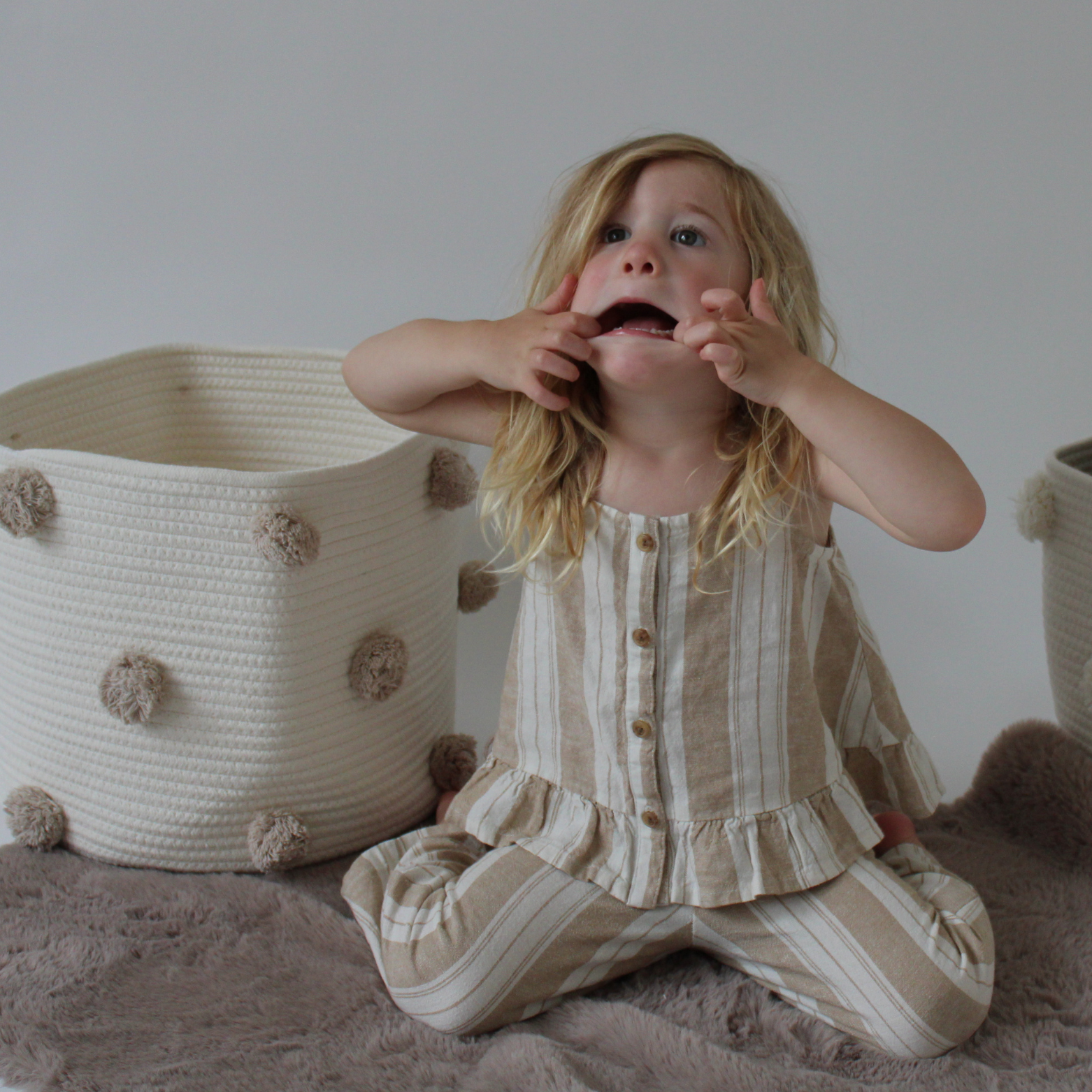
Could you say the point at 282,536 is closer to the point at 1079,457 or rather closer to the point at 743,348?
the point at 743,348

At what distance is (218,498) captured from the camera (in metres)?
1.16

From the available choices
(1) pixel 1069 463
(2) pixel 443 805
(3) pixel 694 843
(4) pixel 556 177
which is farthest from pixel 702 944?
(4) pixel 556 177

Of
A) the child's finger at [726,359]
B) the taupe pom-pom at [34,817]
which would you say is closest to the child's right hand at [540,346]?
the child's finger at [726,359]

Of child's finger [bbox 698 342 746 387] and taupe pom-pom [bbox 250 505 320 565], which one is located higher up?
child's finger [bbox 698 342 746 387]

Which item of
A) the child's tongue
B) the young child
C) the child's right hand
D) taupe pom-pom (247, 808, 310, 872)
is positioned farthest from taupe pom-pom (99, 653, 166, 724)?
the child's tongue

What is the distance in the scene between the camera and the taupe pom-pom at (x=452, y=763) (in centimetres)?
137

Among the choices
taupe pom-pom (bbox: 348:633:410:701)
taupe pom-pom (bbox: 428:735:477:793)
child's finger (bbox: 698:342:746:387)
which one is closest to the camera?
child's finger (bbox: 698:342:746:387)

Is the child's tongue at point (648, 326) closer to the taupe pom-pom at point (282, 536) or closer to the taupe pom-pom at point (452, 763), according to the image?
the taupe pom-pom at point (282, 536)

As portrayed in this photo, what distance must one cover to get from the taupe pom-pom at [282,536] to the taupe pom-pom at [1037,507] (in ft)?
2.30

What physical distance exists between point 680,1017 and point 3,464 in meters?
0.76

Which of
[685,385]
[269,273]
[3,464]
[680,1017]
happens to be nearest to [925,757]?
[680,1017]

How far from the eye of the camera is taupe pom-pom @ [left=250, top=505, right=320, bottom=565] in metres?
1.15

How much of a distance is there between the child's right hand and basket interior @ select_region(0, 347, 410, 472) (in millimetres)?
425

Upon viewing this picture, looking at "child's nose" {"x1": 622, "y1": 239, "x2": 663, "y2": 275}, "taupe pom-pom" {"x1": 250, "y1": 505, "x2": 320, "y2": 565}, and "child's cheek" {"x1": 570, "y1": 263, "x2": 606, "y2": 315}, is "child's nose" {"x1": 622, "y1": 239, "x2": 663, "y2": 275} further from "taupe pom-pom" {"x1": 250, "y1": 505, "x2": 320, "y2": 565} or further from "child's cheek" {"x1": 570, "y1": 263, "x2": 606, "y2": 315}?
"taupe pom-pom" {"x1": 250, "y1": 505, "x2": 320, "y2": 565}
